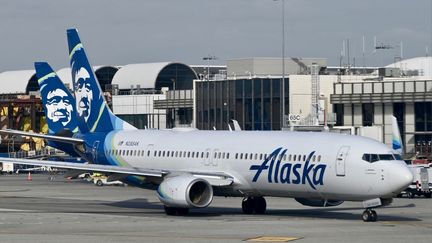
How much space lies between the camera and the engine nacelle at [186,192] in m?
53.3

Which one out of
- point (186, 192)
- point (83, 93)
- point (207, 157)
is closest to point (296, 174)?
point (186, 192)

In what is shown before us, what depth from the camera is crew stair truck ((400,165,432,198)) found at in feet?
233

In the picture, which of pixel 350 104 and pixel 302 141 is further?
pixel 350 104

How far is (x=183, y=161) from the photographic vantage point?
57750 mm

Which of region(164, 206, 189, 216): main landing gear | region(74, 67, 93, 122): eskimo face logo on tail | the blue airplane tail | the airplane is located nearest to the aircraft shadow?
region(164, 206, 189, 216): main landing gear

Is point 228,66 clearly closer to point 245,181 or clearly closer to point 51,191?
point 51,191

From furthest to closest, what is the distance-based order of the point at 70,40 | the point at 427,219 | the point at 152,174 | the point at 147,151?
the point at 70,40
the point at 147,151
the point at 152,174
the point at 427,219

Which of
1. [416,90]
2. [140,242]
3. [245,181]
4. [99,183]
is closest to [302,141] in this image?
[245,181]

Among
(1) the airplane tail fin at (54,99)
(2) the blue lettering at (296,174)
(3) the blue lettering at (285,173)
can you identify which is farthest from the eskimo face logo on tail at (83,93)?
(2) the blue lettering at (296,174)

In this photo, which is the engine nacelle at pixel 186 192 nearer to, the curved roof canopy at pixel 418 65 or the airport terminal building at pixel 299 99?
the airport terminal building at pixel 299 99

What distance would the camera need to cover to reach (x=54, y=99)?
83.1m

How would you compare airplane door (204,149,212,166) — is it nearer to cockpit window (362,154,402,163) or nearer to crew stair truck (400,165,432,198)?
cockpit window (362,154,402,163)

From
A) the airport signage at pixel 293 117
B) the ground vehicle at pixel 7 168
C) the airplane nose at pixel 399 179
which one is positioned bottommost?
the ground vehicle at pixel 7 168

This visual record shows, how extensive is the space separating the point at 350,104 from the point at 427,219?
2416 inches
